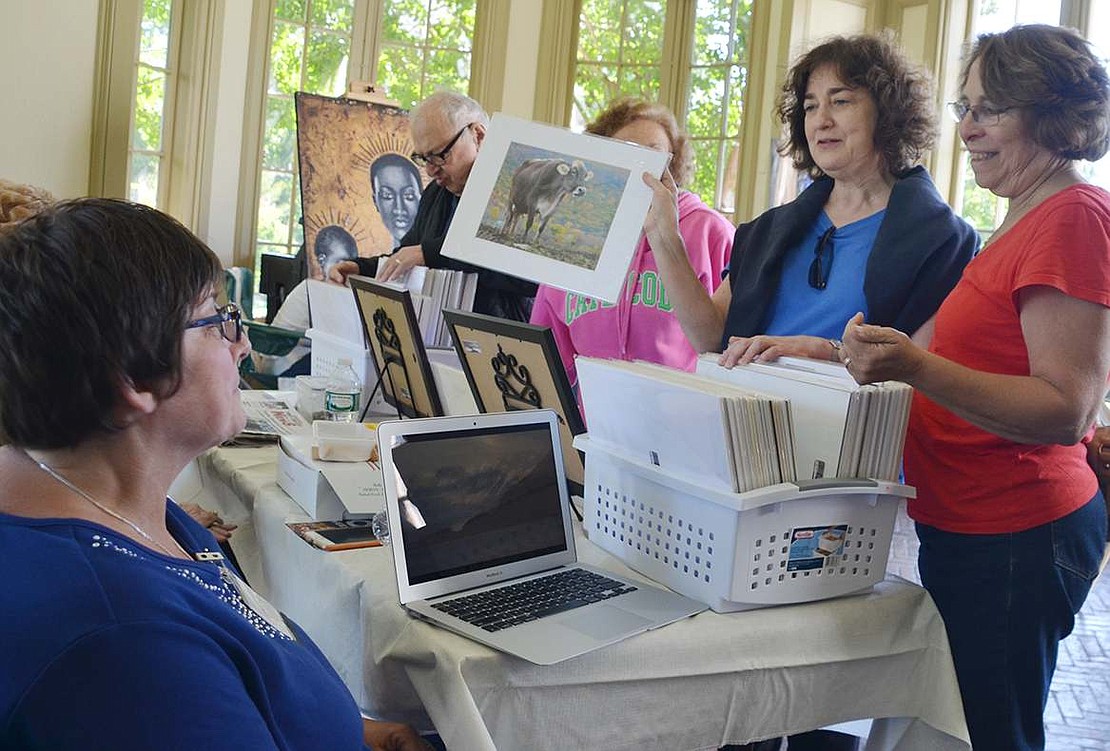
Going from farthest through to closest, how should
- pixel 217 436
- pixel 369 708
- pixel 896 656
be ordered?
pixel 896 656
pixel 369 708
pixel 217 436

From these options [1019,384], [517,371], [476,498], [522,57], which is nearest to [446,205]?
[517,371]

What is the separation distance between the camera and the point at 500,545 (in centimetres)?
165

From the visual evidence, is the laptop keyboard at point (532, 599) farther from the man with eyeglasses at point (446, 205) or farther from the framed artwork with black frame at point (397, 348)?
the man with eyeglasses at point (446, 205)

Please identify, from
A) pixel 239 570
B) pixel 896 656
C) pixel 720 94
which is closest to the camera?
pixel 896 656

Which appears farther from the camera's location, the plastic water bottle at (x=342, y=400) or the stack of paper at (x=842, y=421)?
the plastic water bottle at (x=342, y=400)

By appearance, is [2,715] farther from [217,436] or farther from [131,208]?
[131,208]

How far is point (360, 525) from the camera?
1.92 metres

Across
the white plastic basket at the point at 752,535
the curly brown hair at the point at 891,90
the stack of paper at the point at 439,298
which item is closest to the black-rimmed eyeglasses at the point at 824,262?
the curly brown hair at the point at 891,90

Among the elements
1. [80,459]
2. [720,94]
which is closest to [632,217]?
[80,459]

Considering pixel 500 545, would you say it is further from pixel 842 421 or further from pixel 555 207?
pixel 555 207

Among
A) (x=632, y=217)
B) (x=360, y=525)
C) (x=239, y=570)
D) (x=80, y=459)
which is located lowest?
(x=239, y=570)

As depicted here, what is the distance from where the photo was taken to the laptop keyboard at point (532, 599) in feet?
4.92

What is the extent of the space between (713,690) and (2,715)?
97cm

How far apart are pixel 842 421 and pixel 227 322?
0.91 metres
